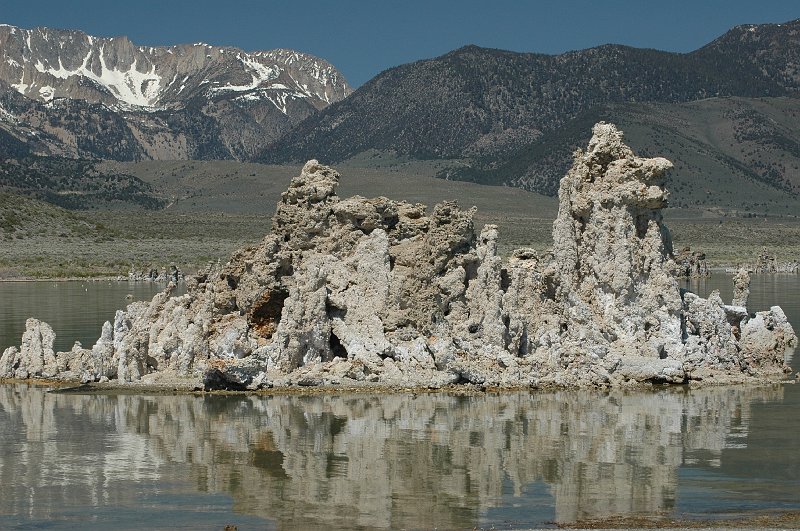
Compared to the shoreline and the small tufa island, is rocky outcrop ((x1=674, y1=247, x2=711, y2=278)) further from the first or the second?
the shoreline

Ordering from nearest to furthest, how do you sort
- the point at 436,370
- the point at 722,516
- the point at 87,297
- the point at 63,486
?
the point at 722,516, the point at 63,486, the point at 436,370, the point at 87,297

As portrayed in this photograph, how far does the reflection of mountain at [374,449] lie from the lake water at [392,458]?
0.03 m

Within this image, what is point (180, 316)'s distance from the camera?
2631 cm

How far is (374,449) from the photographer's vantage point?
20031 millimetres

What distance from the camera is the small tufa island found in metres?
25.6

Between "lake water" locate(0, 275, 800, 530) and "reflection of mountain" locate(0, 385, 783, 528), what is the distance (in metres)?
0.03

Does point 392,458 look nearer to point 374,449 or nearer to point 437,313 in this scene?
point 374,449

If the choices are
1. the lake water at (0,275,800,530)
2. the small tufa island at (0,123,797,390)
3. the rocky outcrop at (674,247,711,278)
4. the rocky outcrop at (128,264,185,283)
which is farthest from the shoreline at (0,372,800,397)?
the rocky outcrop at (674,247,711,278)

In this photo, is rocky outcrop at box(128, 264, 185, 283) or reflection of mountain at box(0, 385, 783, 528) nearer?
reflection of mountain at box(0, 385, 783, 528)

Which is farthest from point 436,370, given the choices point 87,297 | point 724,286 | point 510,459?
point 724,286

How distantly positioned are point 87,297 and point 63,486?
35556 millimetres

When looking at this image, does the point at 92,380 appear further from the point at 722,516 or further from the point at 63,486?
the point at 722,516

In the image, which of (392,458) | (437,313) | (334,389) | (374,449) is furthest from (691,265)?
(392,458)

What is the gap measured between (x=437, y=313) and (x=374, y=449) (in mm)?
6458
